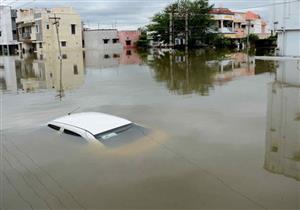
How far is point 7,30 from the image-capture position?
67688mm

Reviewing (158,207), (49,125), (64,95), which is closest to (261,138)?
(158,207)

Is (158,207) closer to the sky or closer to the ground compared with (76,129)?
closer to the ground

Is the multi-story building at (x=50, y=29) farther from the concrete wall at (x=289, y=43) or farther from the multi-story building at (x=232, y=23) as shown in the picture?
the concrete wall at (x=289, y=43)

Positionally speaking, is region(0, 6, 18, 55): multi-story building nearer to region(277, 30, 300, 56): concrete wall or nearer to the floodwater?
region(277, 30, 300, 56): concrete wall

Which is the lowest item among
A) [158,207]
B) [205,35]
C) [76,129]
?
[158,207]

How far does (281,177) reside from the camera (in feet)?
22.4

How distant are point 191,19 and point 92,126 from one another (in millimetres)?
49144

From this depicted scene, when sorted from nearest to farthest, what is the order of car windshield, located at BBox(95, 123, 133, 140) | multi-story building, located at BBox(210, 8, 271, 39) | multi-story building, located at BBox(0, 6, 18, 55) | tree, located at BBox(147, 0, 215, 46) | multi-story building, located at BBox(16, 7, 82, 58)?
1. car windshield, located at BBox(95, 123, 133, 140)
2. tree, located at BBox(147, 0, 215, 46)
3. multi-story building, located at BBox(16, 7, 82, 58)
4. multi-story building, located at BBox(210, 8, 271, 39)
5. multi-story building, located at BBox(0, 6, 18, 55)

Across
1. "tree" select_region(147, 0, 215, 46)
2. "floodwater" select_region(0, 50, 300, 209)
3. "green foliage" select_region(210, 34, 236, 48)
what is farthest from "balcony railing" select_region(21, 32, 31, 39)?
"floodwater" select_region(0, 50, 300, 209)

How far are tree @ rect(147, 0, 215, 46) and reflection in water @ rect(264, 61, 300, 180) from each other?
133 feet

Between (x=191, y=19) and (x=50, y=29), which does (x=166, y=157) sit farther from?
(x=50, y=29)

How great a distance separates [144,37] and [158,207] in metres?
67.7

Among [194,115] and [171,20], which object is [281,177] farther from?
[171,20]

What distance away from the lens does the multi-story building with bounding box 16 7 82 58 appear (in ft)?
192
